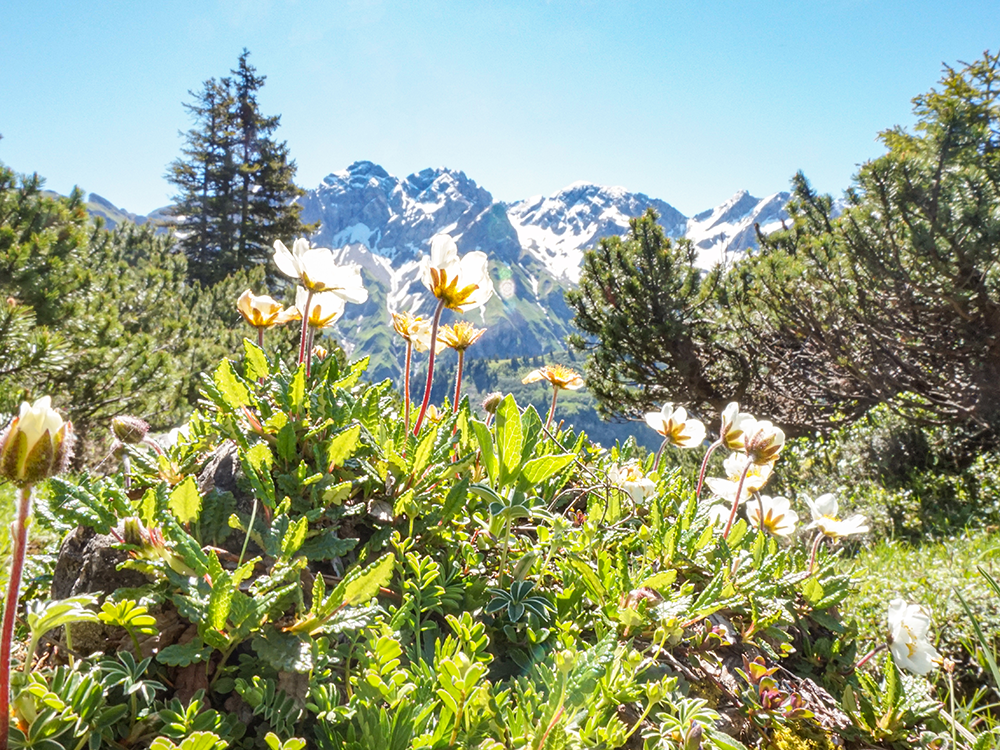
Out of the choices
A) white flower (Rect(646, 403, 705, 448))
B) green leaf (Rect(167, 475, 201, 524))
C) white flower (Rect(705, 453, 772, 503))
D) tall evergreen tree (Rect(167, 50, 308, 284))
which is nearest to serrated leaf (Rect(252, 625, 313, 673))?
green leaf (Rect(167, 475, 201, 524))

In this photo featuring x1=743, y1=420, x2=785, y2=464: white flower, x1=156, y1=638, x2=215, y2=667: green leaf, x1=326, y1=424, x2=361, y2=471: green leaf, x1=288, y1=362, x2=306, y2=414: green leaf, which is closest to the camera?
x1=156, y1=638, x2=215, y2=667: green leaf

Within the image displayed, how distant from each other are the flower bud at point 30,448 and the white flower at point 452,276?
2.85 feet

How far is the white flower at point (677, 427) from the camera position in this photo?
1912 millimetres

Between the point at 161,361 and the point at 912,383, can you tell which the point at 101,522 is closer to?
the point at 161,361

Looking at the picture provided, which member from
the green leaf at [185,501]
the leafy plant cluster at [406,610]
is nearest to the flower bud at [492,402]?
the leafy plant cluster at [406,610]

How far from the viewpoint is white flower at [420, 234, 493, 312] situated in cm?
147

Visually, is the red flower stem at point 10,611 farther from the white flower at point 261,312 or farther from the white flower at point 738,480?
the white flower at point 738,480

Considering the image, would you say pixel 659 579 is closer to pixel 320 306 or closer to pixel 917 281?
pixel 320 306

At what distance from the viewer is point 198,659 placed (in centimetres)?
91

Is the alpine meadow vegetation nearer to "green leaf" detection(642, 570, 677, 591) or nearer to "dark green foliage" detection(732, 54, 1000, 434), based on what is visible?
"green leaf" detection(642, 570, 677, 591)

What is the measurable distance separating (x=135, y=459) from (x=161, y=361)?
5.30 metres

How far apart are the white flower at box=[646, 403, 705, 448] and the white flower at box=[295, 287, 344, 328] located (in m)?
1.10

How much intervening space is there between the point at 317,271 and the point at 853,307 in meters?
7.70

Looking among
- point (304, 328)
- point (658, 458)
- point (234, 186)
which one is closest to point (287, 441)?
point (304, 328)
